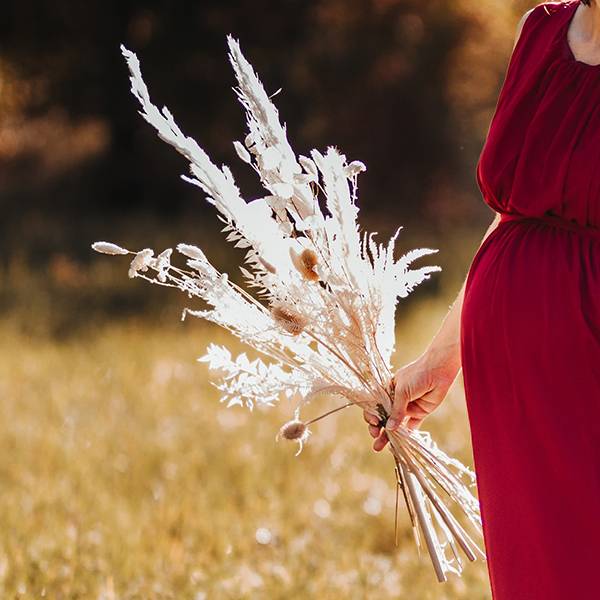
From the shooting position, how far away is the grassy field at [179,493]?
3.28m

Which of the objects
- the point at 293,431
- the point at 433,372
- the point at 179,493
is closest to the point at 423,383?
the point at 433,372

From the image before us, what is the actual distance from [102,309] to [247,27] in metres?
4.93

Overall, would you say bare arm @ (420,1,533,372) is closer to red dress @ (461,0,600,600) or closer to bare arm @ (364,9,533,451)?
bare arm @ (364,9,533,451)

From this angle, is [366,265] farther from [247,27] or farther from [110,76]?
[110,76]

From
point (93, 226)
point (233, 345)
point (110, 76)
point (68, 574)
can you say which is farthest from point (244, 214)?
point (110, 76)

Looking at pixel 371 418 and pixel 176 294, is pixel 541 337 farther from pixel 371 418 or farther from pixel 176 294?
pixel 176 294

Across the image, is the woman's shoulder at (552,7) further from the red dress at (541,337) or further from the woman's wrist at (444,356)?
the woman's wrist at (444,356)

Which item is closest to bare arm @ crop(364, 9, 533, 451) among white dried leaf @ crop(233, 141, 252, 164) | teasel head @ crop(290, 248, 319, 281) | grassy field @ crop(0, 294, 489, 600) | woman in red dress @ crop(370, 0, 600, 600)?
woman in red dress @ crop(370, 0, 600, 600)

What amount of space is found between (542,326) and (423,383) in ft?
1.20

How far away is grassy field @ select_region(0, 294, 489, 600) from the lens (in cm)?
328

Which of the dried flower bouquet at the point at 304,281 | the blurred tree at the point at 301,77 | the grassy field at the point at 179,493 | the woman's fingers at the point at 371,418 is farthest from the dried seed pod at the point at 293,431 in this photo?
the blurred tree at the point at 301,77

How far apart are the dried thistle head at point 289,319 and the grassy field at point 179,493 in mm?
1403

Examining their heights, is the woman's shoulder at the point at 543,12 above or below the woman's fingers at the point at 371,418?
above

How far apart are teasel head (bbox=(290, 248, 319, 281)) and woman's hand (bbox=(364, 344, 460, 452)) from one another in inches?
10.0
